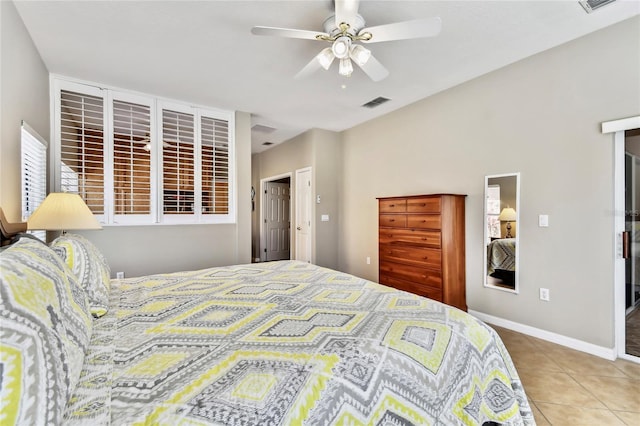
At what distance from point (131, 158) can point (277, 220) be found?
161 inches

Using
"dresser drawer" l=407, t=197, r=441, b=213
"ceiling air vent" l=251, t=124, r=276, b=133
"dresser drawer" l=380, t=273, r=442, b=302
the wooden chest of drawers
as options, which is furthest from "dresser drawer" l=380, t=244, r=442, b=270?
"ceiling air vent" l=251, t=124, r=276, b=133

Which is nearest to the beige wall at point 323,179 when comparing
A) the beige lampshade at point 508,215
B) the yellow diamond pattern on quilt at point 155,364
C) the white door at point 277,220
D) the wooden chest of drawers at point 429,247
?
the white door at point 277,220

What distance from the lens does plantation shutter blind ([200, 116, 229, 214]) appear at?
13.4ft

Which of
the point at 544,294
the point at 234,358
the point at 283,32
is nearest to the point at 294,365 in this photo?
the point at 234,358

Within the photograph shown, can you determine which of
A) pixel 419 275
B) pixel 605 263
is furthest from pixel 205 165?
pixel 605 263

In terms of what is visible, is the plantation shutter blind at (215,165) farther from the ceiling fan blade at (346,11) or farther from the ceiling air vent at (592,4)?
the ceiling air vent at (592,4)

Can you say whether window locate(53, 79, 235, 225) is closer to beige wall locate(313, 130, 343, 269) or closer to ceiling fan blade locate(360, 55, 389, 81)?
beige wall locate(313, 130, 343, 269)

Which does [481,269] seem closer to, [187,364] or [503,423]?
[503,423]

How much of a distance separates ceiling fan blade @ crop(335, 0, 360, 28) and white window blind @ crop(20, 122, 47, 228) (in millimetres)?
2554

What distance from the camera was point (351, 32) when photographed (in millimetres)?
2111

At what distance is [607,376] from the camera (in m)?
2.18

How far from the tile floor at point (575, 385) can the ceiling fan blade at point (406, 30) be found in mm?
2466

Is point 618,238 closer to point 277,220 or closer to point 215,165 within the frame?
point 215,165

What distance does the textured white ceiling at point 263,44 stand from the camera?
219 centimetres
